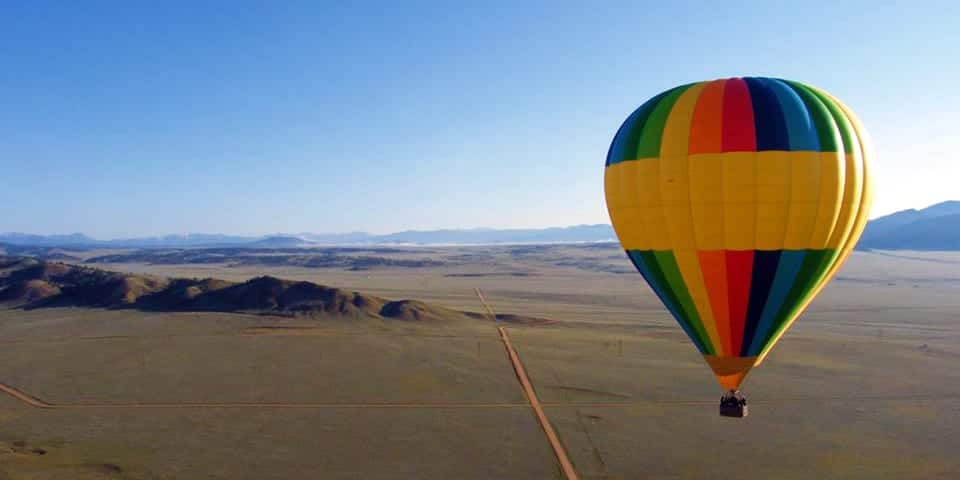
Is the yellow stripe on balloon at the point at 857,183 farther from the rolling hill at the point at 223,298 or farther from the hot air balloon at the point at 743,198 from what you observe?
the rolling hill at the point at 223,298

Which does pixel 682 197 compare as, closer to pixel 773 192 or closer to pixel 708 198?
pixel 708 198

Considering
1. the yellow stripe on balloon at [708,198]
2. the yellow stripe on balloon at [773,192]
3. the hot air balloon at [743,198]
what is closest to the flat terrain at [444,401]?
the hot air balloon at [743,198]

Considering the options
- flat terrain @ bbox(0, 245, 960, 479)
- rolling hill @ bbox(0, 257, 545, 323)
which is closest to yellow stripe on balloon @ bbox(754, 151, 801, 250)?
flat terrain @ bbox(0, 245, 960, 479)

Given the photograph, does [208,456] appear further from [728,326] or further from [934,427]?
[934,427]

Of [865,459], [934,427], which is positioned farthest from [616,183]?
[934,427]

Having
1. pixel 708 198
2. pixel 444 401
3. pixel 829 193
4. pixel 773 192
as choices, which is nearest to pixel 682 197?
pixel 708 198

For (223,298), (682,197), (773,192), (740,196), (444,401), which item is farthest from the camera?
(223,298)
